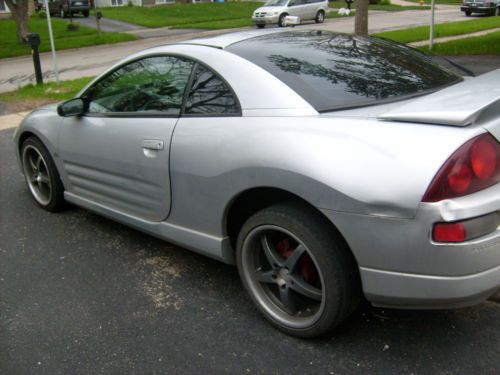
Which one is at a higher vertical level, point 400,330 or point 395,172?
point 395,172

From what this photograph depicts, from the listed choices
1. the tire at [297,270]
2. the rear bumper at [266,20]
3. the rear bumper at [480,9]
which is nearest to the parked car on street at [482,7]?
the rear bumper at [480,9]

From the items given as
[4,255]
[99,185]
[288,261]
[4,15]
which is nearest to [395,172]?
[288,261]

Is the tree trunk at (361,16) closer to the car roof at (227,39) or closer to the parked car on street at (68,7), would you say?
the car roof at (227,39)

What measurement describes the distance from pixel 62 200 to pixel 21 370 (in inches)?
82.9

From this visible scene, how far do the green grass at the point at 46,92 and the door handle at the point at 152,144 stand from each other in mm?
7803

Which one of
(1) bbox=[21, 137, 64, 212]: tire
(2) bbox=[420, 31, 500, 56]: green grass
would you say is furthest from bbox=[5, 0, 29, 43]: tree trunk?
(1) bbox=[21, 137, 64, 212]: tire

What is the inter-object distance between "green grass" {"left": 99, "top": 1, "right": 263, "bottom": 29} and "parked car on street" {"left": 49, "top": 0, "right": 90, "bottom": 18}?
1.26 m

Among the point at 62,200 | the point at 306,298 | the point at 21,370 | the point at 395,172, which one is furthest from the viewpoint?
the point at 62,200

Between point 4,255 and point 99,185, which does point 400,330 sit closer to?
point 99,185

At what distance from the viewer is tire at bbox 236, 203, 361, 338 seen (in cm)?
254

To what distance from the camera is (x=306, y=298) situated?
291 cm

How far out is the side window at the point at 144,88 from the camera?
337cm

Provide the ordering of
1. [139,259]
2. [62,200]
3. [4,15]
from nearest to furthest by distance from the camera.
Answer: [139,259], [62,200], [4,15]

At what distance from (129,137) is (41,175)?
1590 millimetres
